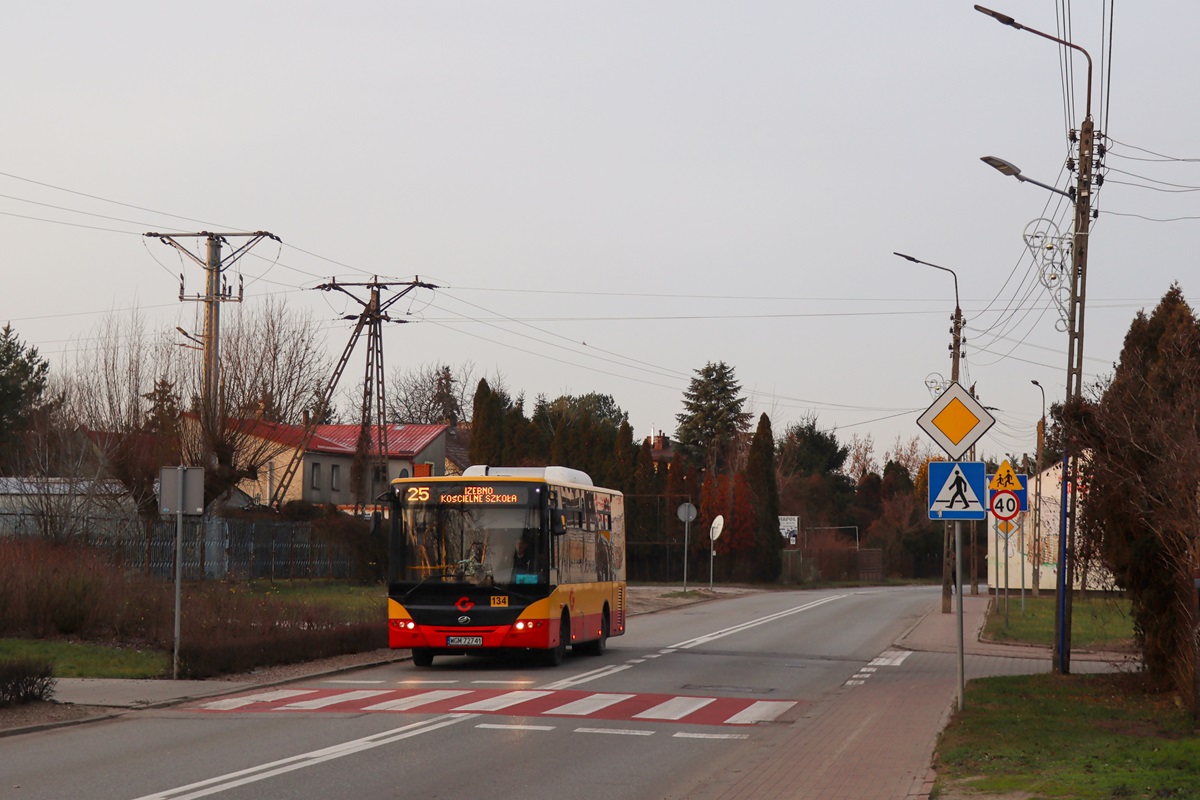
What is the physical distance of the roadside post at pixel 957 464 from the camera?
14.4 meters

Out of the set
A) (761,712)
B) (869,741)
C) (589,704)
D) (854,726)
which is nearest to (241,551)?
(589,704)

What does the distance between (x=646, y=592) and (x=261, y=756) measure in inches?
1586

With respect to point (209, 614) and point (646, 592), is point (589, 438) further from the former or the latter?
point (209, 614)

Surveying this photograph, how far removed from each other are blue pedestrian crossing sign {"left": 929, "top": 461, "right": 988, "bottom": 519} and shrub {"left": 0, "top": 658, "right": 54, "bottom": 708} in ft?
32.2

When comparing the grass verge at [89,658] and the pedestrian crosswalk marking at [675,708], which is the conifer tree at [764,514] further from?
the pedestrian crosswalk marking at [675,708]

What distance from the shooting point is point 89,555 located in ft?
83.6

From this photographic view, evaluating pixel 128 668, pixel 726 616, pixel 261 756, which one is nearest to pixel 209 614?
pixel 128 668

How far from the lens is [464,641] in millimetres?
20516

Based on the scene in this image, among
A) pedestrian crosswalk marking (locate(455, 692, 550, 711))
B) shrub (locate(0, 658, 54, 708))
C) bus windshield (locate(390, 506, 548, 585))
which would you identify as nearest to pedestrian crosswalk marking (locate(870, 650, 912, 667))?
bus windshield (locate(390, 506, 548, 585))

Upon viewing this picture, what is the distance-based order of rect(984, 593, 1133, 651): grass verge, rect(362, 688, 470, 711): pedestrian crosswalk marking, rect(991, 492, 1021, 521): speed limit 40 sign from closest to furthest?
rect(362, 688, 470, 711): pedestrian crosswalk marking, rect(984, 593, 1133, 651): grass verge, rect(991, 492, 1021, 521): speed limit 40 sign

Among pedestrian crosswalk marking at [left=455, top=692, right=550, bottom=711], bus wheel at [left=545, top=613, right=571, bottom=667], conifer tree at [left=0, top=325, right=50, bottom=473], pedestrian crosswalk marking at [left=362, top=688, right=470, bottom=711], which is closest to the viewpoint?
pedestrian crosswalk marking at [left=362, top=688, right=470, bottom=711]

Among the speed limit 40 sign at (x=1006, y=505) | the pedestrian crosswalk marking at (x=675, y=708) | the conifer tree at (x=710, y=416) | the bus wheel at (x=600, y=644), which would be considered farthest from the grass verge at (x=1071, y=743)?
the conifer tree at (x=710, y=416)

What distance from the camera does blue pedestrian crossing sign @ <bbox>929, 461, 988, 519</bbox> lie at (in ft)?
47.2

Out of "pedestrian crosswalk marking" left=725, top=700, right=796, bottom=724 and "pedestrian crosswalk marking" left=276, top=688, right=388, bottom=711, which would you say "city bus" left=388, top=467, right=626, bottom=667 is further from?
"pedestrian crosswalk marking" left=725, top=700, right=796, bottom=724
